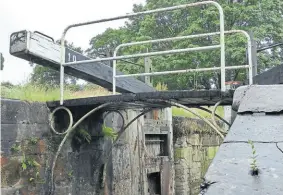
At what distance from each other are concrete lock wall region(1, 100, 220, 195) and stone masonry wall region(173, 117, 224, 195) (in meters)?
0.77

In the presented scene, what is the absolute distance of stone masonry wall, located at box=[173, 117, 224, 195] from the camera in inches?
323

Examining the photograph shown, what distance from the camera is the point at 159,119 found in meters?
7.74

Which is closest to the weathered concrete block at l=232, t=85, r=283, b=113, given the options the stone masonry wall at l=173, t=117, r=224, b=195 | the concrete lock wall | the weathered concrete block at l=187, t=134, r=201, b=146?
the concrete lock wall

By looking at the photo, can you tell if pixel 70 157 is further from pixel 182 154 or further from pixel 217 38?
pixel 217 38

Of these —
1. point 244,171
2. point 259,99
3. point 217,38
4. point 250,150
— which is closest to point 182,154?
point 259,99

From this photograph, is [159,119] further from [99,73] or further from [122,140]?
[99,73]

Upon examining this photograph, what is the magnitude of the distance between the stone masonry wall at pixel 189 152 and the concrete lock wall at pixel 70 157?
0.77 metres

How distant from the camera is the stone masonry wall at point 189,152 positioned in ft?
26.9

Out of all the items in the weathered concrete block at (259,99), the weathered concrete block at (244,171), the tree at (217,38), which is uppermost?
the tree at (217,38)

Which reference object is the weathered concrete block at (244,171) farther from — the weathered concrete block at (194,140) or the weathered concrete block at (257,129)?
the weathered concrete block at (194,140)

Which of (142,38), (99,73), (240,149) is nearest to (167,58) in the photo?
(142,38)

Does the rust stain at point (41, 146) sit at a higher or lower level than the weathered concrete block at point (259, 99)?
lower

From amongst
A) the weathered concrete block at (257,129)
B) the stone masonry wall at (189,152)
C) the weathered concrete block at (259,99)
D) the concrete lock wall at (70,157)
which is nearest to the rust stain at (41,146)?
the concrete lock wall at (70,157)

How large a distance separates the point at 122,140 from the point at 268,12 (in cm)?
1293
